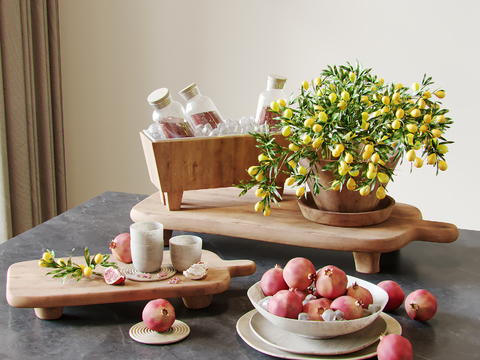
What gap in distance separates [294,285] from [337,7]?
2258 millimetres

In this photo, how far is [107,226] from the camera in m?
1.38

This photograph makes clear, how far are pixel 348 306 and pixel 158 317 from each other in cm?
32

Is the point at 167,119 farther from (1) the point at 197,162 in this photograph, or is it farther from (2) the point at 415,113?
(2) the point at 415,113

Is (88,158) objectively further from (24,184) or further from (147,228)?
(147,228)

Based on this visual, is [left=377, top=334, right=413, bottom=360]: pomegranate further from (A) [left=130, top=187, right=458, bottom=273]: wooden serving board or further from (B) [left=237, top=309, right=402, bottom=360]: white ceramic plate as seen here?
(A) [left=130, top=187, right=458, bottom=273]: wooden serving board

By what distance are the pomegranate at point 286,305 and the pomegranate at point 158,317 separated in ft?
0.59

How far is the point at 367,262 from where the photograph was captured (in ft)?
3.53

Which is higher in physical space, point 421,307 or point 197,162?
point 197,162

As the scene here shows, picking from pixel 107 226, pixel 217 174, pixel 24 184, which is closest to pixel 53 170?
pixel 24 184

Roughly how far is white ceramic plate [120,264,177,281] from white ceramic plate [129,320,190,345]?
0.09m

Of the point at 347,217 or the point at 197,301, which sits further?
the point at 347,217

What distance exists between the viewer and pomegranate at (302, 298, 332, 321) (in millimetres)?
735

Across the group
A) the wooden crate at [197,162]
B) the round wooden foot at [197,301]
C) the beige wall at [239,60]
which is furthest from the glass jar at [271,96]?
the beige wall at [239,60]

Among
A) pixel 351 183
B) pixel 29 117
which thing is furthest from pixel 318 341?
pixel 29 117
